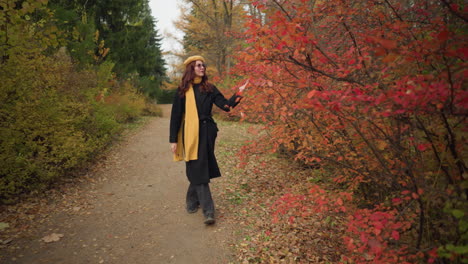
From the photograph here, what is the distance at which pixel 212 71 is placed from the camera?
2380cm

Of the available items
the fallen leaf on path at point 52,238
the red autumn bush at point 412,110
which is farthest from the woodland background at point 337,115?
the fallen leaf on path at point 52,238

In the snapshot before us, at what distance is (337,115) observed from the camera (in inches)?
90.0

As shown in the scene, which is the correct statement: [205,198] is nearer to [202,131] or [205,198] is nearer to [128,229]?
[202,131]

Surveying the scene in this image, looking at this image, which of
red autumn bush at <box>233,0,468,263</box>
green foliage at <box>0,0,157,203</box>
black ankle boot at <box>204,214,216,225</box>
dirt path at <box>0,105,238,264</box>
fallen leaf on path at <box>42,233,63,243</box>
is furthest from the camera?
green foliage at <box>0,0,157,203</box>

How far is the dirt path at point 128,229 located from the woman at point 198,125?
450 mm

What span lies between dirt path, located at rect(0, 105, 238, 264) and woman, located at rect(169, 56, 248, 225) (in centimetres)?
45

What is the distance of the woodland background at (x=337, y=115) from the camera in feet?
5.67

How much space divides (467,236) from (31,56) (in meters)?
6.37

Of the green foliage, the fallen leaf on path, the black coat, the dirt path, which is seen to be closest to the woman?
the black coat

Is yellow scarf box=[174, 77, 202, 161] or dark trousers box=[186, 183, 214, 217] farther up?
yellow scarf box=[174, 77, 202, 161]

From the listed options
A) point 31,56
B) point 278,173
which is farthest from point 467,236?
point 31,56

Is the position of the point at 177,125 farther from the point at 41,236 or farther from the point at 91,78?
the point at 91,78

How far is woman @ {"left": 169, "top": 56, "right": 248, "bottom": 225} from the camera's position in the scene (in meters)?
3.66

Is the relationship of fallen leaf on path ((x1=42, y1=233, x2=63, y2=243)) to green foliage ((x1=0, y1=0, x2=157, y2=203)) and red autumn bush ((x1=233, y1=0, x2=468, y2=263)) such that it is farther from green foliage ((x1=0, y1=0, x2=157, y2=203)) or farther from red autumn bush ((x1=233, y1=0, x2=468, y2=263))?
red autumn bush ((x1=233, y1=0, x2=468, y2=263))
